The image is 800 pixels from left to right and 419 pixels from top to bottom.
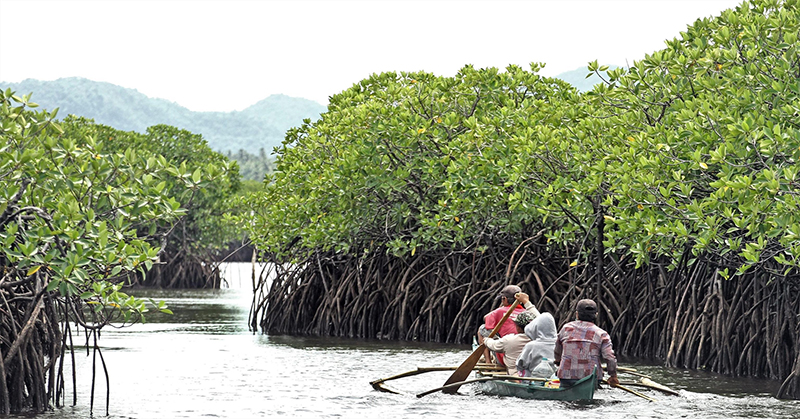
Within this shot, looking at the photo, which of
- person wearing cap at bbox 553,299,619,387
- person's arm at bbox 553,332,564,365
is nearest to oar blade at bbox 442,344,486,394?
person's arm at bbox 553,332,564,365

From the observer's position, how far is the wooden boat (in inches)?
412

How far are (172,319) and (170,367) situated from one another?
9.23 meters

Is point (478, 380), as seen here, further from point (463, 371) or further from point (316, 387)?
point (316, 387)

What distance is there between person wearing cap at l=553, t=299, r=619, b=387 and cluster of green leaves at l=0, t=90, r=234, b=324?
12.0ft

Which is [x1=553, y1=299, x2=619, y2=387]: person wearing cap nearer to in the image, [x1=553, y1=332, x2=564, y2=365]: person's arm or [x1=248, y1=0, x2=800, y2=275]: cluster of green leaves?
[x1=553, y1=332, x2=564, y2=365]: person's arm

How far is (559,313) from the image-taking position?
54.2ft

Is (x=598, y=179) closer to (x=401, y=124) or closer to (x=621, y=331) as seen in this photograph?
(x=621, y=331)

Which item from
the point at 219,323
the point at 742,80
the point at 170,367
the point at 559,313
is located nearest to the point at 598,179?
the point at 742,80

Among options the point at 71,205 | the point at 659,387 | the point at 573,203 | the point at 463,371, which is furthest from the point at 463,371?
the point at 71,205

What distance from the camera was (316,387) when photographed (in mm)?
12719

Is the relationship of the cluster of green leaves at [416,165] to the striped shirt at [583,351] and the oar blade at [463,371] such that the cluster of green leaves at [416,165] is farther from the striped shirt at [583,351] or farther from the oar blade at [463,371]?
the striped shirt at [583,351]

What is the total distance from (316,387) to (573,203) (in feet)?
15.4

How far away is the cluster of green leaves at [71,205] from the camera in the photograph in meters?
8.56

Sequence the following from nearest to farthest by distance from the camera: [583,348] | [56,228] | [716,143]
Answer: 1. [56,228]
2. [583,348]
3. [716,143]
